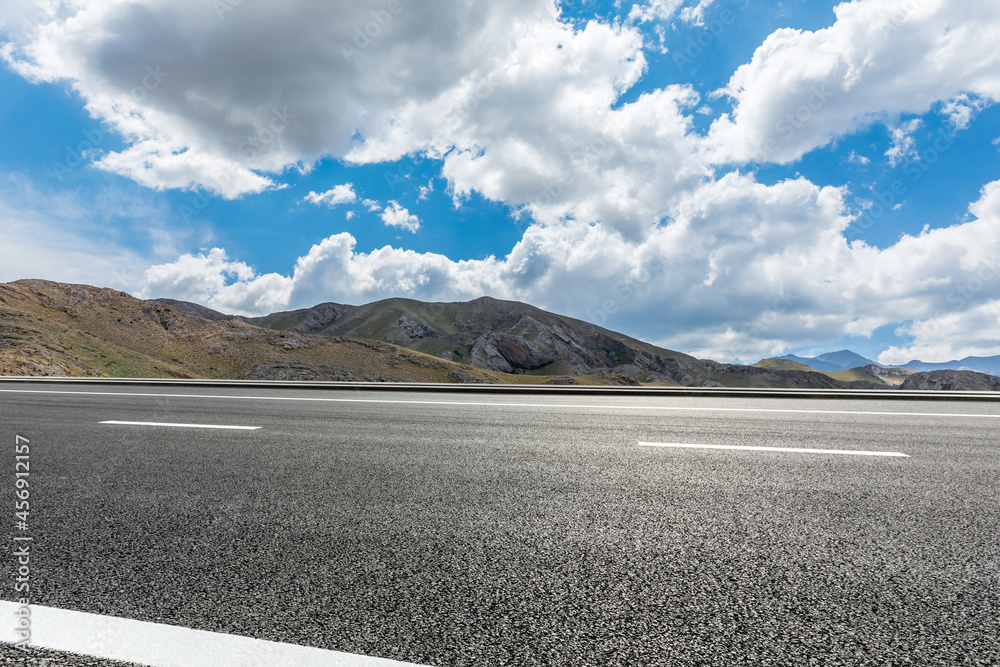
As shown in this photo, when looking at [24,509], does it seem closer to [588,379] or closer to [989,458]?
[989,458]

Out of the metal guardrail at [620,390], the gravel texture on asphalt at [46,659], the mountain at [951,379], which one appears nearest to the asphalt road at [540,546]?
the gravel texture on asphalt at [46,659]

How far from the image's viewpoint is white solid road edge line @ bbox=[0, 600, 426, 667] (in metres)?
1.74

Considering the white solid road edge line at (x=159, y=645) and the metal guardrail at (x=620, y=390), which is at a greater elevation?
the metal guardrail at (x=620, y=390)

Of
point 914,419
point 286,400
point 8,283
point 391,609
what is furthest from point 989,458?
point 8,283

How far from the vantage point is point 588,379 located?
7381 centimetres

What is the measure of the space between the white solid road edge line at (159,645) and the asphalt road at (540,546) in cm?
6

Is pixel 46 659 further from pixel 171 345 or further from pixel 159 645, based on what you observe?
pixel 171 345

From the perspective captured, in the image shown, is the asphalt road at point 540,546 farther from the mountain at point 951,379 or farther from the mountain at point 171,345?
the mountain at point 951,379

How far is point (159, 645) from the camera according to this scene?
72.9 inches

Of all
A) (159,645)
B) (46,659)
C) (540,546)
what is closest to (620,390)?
(540,546)

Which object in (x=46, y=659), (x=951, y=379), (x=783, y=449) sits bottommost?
(x=46, y=659)

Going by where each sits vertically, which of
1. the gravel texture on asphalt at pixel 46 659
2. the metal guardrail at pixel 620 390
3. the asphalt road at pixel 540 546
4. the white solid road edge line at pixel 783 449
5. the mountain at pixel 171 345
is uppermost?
the mountain at pixel 171 345

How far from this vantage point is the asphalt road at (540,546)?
1.87 metres

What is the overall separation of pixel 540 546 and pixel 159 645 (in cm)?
175
